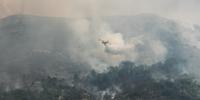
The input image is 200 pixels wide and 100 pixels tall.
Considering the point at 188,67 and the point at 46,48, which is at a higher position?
the point at 46,48

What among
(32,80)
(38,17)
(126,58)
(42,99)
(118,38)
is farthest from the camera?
(38,17)

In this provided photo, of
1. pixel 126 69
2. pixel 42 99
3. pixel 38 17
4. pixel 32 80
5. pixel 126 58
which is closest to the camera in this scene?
pixel 42 99

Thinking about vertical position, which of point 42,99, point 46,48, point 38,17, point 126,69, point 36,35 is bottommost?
point 42,99

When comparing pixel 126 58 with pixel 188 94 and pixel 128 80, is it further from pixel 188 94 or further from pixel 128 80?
pixel 188 94

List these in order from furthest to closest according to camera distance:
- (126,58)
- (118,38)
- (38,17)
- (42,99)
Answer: (38,17), (118,38), (126,58), (42,99)

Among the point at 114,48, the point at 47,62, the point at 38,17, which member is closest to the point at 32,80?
the point at 47,62

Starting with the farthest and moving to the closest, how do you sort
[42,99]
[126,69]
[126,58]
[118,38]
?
[118,38], [126,58], [126,69], [42,99]

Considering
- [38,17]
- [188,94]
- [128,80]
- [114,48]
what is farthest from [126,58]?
[38,17]

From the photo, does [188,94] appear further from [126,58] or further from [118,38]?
[118,38]

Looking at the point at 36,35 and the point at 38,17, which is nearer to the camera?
the point at 36,35
